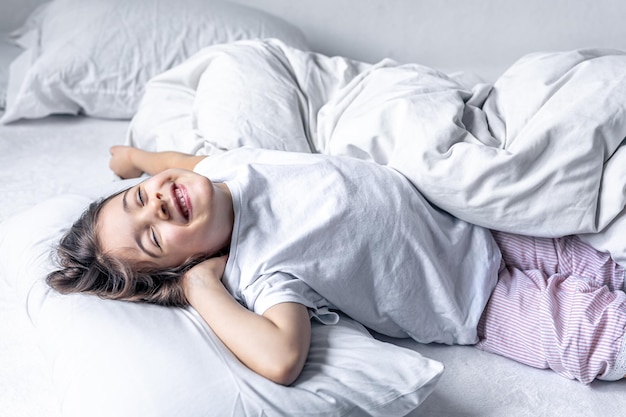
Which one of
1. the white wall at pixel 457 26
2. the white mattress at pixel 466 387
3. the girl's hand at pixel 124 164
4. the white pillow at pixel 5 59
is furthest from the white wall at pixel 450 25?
the white mattress at pixel 466 387

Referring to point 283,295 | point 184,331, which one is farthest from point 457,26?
point 184,331

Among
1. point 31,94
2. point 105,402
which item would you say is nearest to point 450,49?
point 31,94

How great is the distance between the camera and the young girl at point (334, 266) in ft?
3.72

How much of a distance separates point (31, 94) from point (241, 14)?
626 mm

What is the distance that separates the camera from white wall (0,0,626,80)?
2469mm

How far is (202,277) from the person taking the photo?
1123 mm

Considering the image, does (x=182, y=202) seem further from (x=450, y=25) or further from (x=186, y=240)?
(x=450, y=25)

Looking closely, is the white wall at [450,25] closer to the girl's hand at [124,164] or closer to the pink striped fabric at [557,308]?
the girl's hand at [124,164]

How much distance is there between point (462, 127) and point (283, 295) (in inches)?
18.6

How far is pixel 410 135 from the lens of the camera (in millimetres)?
1310

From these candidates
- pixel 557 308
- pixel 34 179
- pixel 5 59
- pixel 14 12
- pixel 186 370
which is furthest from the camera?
pixel 14 12

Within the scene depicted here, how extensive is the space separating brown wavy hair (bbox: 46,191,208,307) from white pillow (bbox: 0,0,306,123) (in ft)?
3.05

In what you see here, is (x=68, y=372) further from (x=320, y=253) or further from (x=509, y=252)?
(x=509, y=252)

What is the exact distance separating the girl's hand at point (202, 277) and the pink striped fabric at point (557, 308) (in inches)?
17.7
